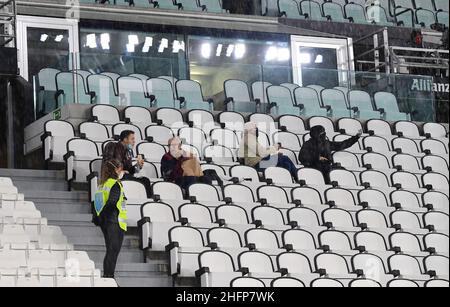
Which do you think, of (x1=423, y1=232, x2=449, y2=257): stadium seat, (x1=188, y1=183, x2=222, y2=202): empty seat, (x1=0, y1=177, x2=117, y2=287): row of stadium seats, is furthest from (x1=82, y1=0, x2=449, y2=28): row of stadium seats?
(x1=0, y1=177, x2=117, y2=287): row of stadium seats

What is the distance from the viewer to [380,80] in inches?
580

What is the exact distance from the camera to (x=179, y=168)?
442 inches

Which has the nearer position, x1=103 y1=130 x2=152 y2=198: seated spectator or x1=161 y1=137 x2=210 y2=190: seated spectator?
x1=103 y1=130 x2=152 y2=198: seated spectator

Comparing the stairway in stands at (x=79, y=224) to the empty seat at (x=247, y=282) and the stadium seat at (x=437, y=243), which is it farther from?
the stadium seat at (x=437, y=243)

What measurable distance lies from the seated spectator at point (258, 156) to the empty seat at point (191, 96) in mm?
1382

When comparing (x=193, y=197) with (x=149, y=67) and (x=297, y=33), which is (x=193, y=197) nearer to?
(x=149, y=67)

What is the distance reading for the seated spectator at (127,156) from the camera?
964 cm

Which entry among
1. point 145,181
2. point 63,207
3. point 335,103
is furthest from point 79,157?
point 335,103

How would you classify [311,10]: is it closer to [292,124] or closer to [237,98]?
[237,98]

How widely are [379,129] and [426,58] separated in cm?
236

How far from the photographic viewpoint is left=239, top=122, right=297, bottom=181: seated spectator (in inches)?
479

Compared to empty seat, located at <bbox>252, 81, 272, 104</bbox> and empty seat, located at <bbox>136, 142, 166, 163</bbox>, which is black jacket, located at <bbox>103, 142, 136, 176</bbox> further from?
empty seat, located at <bbox>252, 81, 272, 104</bbox>

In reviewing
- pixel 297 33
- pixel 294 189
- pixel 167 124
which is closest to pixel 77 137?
pixel 167 124

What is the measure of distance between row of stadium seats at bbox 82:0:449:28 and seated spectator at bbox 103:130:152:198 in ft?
17.0
